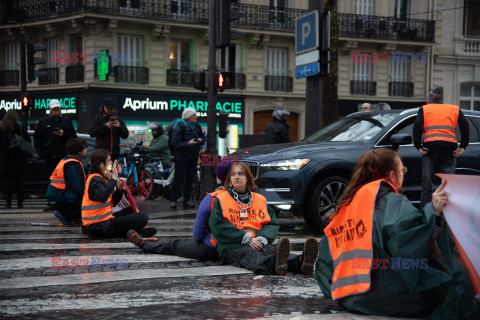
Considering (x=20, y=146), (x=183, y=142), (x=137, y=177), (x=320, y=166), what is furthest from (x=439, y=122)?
(x=137, y=177)

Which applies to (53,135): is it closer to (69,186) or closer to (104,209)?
(69,186)

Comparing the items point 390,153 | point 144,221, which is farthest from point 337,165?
point 390,153

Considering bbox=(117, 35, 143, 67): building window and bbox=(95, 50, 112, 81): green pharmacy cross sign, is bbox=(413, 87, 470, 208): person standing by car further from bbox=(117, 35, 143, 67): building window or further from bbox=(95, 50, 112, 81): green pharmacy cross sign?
bbox=(117, 35, 143, 67): building window

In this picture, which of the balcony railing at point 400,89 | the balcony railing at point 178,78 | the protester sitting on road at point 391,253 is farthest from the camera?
the balcony railing at point 400,89

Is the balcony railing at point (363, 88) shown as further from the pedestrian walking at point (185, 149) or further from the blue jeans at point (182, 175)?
the blue jeans at point (182, 175)

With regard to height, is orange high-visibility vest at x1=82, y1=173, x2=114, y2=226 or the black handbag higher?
the black handbag

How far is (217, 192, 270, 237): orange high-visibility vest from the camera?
638 cm

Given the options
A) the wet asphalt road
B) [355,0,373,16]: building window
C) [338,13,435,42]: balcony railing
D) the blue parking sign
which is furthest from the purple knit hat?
[355,0,373,16]: building window

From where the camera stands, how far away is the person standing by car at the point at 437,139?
9.05 metres

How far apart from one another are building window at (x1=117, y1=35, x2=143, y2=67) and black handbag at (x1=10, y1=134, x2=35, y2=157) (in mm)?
17770

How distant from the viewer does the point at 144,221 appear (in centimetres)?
827

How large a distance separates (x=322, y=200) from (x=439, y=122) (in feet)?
5.97

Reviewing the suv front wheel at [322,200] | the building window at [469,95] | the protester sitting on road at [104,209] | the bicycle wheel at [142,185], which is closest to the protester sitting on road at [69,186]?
the protester sitting on road at [104,209]

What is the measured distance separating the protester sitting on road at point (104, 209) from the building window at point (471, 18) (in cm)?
3174
